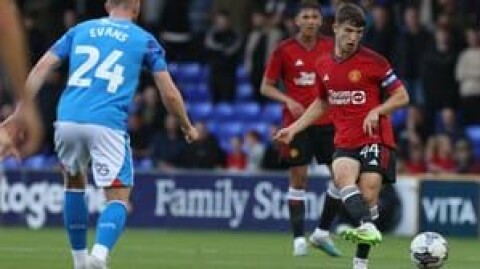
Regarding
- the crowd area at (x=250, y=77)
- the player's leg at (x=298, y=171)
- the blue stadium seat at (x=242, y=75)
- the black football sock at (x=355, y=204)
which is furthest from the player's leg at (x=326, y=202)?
the blue stadium seat at (x=242, y=75)

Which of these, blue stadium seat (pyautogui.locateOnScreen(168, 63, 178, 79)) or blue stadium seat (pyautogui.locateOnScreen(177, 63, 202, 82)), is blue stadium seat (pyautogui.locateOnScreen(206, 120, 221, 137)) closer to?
blue stadium seat (pyautogui.locateOnScreen(177, 63, 202, 82))

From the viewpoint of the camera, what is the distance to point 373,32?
22.3 meters

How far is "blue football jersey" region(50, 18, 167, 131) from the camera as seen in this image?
10367 mm

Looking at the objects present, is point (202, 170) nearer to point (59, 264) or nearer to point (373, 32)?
point (373, 32)

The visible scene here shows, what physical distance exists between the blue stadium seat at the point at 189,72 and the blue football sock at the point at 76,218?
15769 millimetres

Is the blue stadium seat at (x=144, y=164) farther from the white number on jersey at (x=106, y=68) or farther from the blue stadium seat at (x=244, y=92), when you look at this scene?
the white number on jersey at (x=106, y=68)

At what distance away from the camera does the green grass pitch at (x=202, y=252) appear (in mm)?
12992

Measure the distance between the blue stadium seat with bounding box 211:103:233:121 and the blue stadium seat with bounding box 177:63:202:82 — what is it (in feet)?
4.35

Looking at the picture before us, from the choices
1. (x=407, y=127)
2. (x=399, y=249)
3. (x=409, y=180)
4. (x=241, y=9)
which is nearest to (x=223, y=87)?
(x=241, y=9)

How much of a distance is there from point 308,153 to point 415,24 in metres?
7.98

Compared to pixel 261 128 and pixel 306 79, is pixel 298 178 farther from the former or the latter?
pixel 261 128

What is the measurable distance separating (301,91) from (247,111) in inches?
401

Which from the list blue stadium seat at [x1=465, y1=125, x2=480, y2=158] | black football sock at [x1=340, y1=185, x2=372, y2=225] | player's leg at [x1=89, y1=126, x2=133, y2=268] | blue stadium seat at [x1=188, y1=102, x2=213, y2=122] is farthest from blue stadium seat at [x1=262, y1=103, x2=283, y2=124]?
player's leg at [x1=89, y1=126, x2=133, y2=268]

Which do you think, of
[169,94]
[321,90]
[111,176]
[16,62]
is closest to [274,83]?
[321,90]
